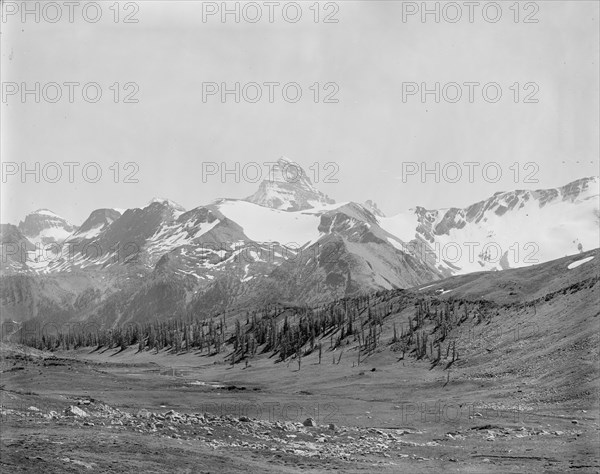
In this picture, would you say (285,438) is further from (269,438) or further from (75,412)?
(75,412)

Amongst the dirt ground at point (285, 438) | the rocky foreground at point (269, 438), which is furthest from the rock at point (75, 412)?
the dirt ground at point (285, 438)

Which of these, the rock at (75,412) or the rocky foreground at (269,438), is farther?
the rock at (75,412)

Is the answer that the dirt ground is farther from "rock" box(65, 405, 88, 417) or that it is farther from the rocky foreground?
"rock" box(65, 405, 88, 417)

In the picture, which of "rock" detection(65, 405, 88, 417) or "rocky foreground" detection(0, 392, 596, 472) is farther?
"rock" detection(65, 405, 88, 417)

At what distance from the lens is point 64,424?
37.5 meters

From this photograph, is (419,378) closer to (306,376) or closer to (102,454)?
(306,376)

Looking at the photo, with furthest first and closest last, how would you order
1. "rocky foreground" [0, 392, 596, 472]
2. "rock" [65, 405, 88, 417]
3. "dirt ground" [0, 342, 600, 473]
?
"rock" [65, 405, 88, 417] < "rocky foreground" [0, 392, 596, 472] < "dirt ground" [0, 342, 600, 473]

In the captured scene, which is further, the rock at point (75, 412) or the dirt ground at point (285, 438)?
the rock at point (75, 412)

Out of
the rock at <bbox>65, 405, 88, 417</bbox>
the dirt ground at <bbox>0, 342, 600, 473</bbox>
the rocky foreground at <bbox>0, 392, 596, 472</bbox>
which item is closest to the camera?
the dirt ground at <bbox>0, 342, 600, 473</bbox>

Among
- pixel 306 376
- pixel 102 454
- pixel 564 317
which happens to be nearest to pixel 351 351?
pixel 306 376

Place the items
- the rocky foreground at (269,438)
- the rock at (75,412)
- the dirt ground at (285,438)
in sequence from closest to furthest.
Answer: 1. the dirt ground at (285,438)
2. the rocky foreground at (269,438)
3. the rock at (75,412)

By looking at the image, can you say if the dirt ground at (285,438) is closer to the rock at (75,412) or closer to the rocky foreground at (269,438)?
the rocky foreground at (269,438)

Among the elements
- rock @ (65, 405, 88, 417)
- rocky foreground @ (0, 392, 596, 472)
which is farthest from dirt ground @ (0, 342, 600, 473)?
rock @ (65, 405, 88, 417)

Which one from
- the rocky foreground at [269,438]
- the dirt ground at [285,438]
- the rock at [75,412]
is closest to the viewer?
the dirt ground at [285,438]
